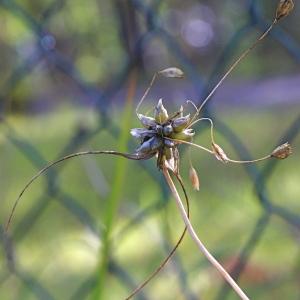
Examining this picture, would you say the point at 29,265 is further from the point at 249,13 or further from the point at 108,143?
the point at 108,143

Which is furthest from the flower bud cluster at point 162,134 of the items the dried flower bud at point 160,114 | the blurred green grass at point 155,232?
the blurred green grass at point 155,232

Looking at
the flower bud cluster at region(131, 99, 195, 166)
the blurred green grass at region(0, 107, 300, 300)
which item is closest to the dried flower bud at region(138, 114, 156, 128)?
the flower bud cluster at region(131, 99, 195, 166)

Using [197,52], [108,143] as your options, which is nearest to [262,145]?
[108,143]

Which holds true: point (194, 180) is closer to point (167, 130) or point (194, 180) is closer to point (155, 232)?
point (167, 130)

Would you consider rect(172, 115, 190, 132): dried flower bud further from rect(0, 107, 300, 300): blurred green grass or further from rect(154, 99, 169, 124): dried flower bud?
rect(0, 107, 300, 300): blurred green grass

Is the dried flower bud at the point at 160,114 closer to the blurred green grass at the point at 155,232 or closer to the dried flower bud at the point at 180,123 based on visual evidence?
the dried flower bud at the point at 180,123

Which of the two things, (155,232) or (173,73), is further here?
(155,232)

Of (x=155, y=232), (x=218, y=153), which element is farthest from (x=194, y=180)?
(x=155, y=232)
